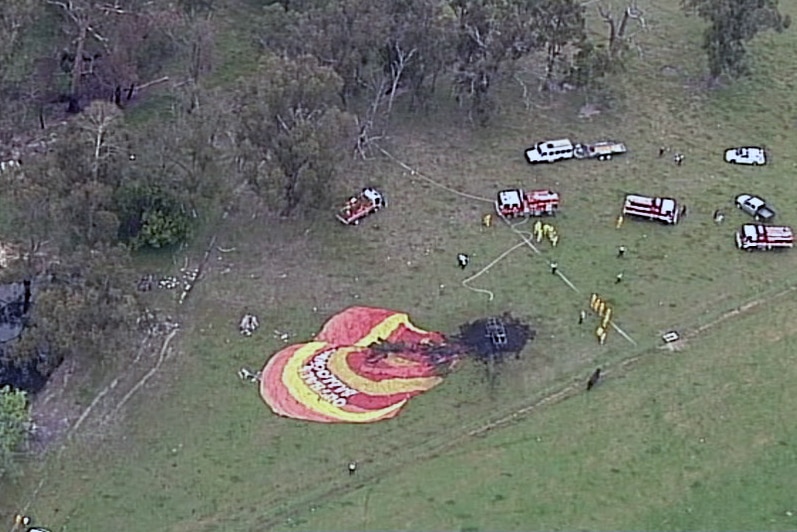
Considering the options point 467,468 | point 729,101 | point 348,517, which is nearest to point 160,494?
point 348,517

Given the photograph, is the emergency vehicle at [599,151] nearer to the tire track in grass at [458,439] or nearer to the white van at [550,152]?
the white van at [550,152]

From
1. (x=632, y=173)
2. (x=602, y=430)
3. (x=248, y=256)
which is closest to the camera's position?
(x=602, y=430)

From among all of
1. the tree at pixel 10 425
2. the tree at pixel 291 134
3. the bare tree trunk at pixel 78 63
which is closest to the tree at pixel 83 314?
the tree at pixel 10 425

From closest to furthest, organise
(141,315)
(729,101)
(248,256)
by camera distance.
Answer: (141,315) < (248,256) < (729,101)

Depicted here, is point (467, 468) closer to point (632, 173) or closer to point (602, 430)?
point (602, 430)

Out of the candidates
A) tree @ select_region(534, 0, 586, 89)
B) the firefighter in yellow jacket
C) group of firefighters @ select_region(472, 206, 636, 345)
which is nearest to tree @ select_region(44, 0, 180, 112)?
tree @ select_region(534, 0, 586, 89)

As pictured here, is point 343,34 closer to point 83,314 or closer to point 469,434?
point 83,314
